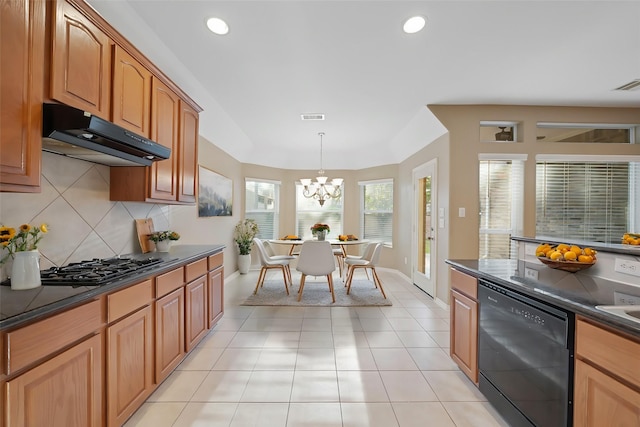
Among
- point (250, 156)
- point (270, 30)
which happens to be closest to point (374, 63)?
point (270, 30)

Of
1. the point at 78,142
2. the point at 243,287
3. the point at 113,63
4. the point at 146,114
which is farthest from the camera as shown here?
the point at 243,287

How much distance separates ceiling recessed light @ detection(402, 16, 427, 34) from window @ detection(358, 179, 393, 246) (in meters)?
3.97

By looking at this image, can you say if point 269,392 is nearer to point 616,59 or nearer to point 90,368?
point 90,368

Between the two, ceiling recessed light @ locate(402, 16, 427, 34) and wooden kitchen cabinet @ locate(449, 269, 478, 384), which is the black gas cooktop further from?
ceiling recessed light @ locate(402, 16, 427, 34)

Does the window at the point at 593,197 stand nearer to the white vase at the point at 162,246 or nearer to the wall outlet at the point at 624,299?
the wall outlet at the point at 624,299

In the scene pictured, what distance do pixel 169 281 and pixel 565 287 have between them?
99.0 inches

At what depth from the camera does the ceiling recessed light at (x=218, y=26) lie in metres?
2.12

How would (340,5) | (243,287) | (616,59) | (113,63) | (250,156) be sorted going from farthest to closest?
(250,156) < (243,287) < (616,59) < (340,5) < (113,63)

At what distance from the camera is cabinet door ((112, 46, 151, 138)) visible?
182cm

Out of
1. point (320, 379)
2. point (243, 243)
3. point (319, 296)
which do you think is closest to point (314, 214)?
point (243, 243)

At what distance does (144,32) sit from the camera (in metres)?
2.22

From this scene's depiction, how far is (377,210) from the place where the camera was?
21.1ft

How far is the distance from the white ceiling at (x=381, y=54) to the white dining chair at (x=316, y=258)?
1.91 m

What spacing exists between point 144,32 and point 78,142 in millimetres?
1272
